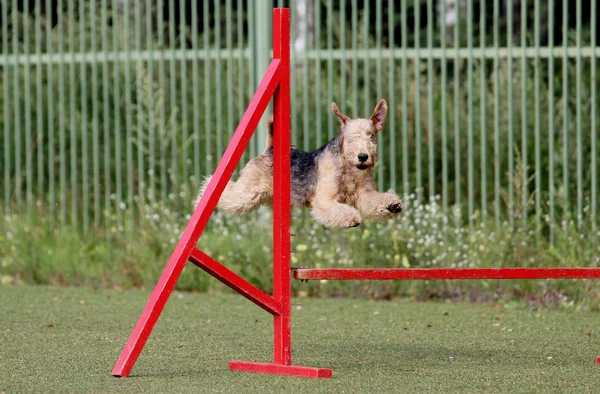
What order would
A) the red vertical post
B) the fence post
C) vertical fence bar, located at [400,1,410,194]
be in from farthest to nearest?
the fence post → vertical fence bar, located at [400,1,410,194] → the red vertical post

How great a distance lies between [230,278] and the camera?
200 inches

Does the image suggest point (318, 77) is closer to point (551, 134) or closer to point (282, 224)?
point (551, 134)

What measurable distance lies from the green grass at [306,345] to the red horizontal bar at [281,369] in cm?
6

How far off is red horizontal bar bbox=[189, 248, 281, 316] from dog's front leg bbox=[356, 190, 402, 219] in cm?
57

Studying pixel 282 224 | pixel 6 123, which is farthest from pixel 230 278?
pixel 6 123

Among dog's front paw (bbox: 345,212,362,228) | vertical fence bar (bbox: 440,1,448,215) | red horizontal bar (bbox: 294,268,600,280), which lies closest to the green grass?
red horizontal bar (bbox: 294,268,600,280)

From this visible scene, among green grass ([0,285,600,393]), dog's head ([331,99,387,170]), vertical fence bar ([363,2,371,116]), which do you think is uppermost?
vertical fence bar ([363,2,371,116])

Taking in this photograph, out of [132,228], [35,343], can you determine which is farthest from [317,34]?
[35,343]

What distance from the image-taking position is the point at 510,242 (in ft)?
27.8

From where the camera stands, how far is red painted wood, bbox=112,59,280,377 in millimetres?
4953

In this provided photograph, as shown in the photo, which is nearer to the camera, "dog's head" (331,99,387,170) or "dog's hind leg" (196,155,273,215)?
"dog's head" (331,99,387,170)

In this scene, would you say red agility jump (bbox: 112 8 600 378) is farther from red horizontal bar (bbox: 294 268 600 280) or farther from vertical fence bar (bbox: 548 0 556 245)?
vertical fence bar (bbox: 548 0 556 245)

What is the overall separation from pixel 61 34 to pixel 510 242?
14.6 feet

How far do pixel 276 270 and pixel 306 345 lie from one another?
1.18 meters
